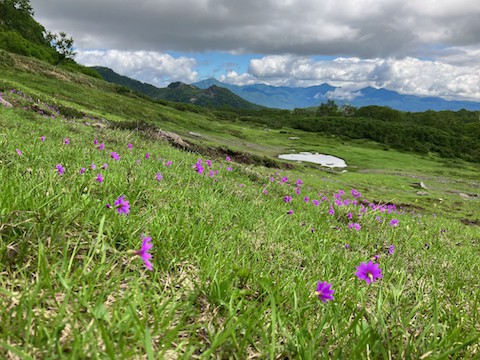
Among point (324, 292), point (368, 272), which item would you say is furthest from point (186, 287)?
point (368, 272)

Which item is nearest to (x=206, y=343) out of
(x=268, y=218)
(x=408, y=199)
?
(x=268, y=218)

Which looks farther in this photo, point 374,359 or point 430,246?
point 430,246

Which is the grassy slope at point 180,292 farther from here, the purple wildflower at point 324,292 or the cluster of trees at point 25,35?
the cluster of trees at point 25,35

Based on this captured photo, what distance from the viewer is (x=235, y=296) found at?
7.79 ft

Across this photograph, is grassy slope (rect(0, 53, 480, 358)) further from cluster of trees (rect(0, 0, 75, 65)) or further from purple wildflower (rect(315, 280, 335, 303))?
cluster of trees (rect(0, 0, 75, 65))

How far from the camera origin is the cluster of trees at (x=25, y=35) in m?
78.6

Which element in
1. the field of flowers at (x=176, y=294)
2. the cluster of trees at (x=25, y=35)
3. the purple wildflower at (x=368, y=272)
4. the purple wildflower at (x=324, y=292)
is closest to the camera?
the field of flowers at (x=176, y=294)

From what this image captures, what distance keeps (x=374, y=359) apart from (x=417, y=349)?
355 millimetres

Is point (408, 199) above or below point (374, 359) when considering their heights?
below

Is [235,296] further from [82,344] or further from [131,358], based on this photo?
[82,344]

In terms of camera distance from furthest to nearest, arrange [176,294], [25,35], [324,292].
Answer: [25,35], [176,294], [324,292]

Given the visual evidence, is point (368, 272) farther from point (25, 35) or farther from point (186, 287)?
point (25, 35)

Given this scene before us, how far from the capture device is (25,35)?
108 m

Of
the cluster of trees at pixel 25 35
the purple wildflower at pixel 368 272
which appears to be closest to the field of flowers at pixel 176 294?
the purple wildflower at pixel 368 272
